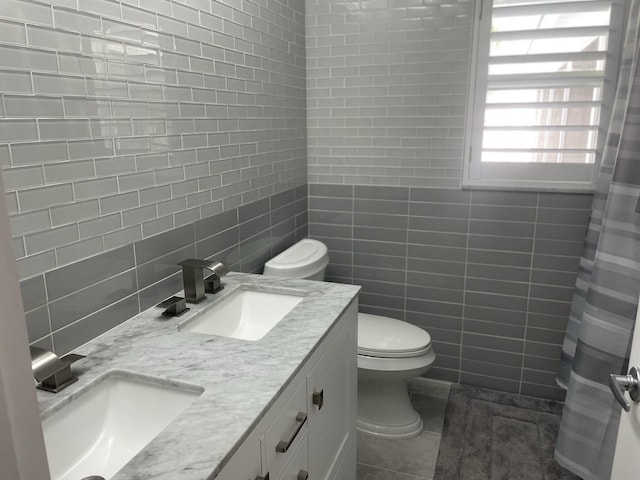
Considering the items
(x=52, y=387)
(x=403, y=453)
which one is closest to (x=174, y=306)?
(x=52, y=387)

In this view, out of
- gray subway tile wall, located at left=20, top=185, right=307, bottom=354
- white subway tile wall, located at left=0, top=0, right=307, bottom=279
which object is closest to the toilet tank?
gray subway tile wall, located at left=20, top=185, right=307, bottom=354

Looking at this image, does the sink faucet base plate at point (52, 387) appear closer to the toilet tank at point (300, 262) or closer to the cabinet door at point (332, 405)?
the cabinet door at point (332, 405)

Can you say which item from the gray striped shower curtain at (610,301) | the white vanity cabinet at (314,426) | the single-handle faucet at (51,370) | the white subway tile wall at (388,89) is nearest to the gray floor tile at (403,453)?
the white vanity cabinet at (314,426)

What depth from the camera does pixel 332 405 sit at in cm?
159

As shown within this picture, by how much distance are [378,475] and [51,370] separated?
1.53m

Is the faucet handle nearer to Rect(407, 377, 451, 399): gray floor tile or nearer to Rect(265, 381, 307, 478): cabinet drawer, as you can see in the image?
Rect(265, 381, 307, 478): cabinet drawer

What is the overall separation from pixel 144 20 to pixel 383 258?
1.73 metres

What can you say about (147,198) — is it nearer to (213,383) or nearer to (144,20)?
(144,20)

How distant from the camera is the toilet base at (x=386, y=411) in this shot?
91.0 inches

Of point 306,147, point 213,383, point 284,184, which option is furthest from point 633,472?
point 306,147

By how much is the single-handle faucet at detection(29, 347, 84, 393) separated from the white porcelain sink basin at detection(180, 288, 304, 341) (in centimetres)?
52

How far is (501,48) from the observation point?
7.54 ft

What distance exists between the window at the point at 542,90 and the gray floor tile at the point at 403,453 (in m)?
1.30

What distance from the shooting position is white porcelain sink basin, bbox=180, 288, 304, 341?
1.64m
